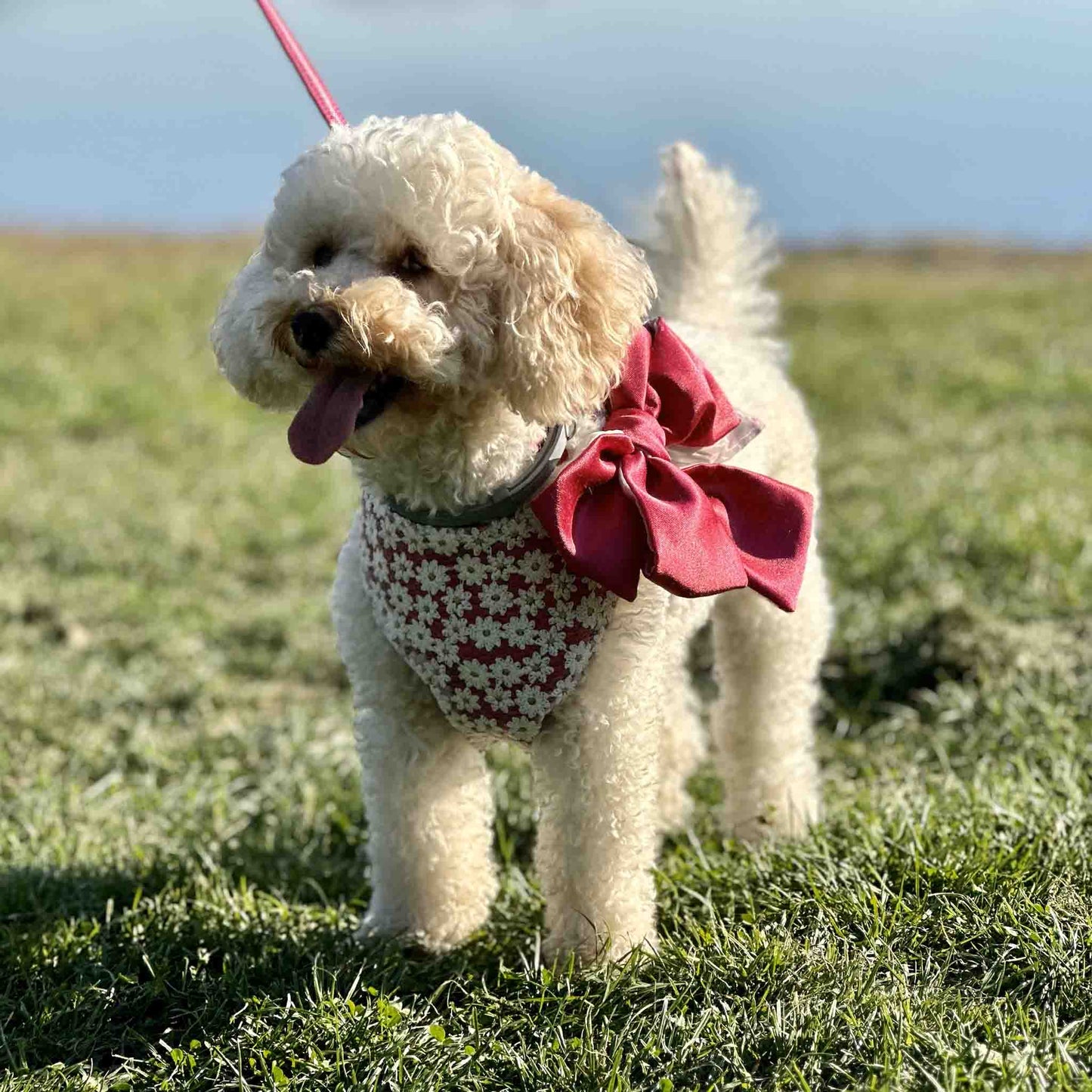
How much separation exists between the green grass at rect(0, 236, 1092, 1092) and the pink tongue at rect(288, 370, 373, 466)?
4.18 feet

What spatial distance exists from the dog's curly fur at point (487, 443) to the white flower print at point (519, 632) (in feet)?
0.61

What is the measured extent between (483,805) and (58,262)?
52.8 ft

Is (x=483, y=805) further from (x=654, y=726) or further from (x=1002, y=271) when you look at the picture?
(x=1002, y=271)

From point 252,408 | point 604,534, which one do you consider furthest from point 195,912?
point 252,408

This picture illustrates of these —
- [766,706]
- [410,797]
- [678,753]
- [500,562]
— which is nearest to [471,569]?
[500,562]

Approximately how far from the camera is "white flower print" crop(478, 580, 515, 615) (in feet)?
10.2

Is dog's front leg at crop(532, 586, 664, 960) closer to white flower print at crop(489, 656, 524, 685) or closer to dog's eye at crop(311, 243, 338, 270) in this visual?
white flower print at crop(489, 656, 524, 685)

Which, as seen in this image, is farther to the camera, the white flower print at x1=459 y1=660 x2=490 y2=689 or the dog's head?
the white flower print at x1=459 y1=660 x2=490 y2=689

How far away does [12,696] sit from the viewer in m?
5.28

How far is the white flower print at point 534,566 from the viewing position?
10.1 feet

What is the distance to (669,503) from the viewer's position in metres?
3.13

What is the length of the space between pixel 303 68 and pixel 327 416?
43.4 inches

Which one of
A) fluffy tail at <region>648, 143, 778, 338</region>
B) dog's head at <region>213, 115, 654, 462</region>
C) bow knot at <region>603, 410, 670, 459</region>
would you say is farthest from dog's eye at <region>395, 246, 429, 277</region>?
fluffy tail at <region>648, 143, 778, 338</region>

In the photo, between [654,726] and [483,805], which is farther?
[483,805]
